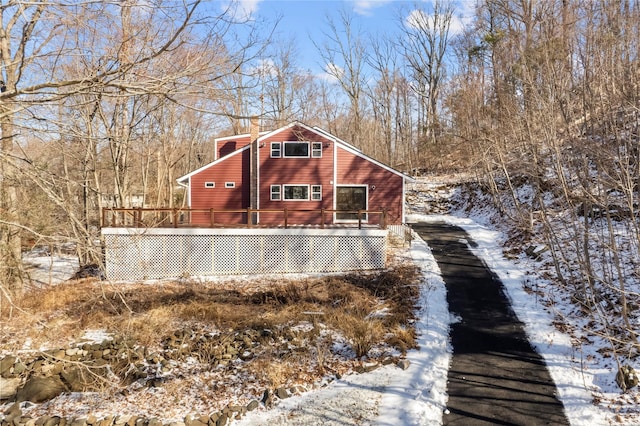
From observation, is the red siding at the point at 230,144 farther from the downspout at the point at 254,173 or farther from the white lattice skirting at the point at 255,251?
the white lattice skirting at the point at 255,251

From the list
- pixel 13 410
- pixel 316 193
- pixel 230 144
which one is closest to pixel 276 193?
pixel 316 193

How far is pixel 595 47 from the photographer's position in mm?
8281

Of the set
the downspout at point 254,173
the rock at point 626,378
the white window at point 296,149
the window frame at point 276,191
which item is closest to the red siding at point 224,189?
the downspout at point 254,173

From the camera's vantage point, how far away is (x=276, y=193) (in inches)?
751

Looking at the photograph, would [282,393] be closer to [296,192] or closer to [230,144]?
[296,192]

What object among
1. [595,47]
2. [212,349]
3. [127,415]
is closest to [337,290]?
[212,349]

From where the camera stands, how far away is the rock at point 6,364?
7674 mm

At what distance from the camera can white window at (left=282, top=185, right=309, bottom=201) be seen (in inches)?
751

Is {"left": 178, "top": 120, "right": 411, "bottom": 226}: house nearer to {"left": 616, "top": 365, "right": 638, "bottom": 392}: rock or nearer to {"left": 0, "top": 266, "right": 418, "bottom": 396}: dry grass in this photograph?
{"left": 0, "top": 266, "right": 418, "bottom": 396}: dry grass

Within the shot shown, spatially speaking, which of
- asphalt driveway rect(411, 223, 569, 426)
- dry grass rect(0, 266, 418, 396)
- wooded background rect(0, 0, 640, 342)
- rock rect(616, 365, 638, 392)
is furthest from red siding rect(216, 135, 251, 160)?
rock rect(616, 365, 638, 392)

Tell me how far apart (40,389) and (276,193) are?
1297cm

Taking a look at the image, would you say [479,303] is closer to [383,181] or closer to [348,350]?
[348,350]

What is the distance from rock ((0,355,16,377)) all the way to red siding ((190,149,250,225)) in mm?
11221

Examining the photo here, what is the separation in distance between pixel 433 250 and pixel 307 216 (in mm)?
6012
